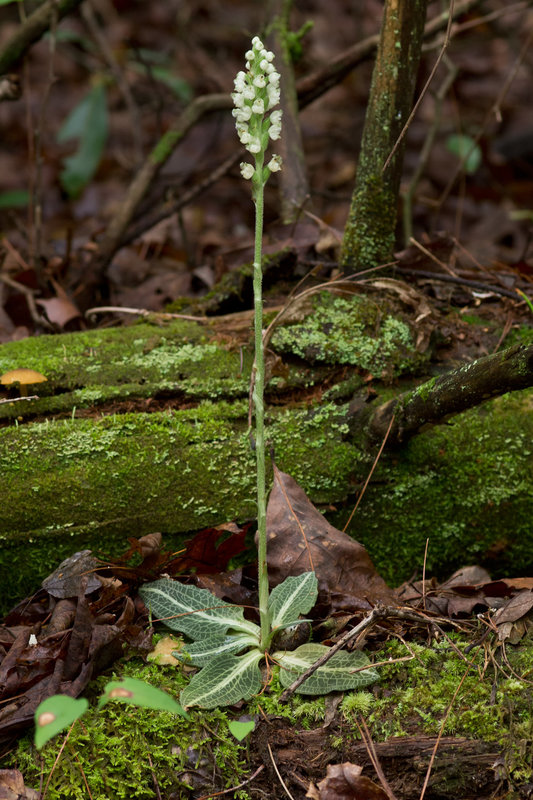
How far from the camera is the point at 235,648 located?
2025 mm

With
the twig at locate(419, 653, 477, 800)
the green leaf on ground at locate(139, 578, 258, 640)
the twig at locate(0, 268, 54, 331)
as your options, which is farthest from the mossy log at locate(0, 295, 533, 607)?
the twig at locate(419, 653, 477, 800)

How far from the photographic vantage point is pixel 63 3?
3986 mm

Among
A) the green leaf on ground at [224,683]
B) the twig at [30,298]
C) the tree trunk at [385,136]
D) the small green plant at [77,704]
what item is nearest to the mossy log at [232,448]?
the tree trunk at [385,136]

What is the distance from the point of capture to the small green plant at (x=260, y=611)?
187 cm

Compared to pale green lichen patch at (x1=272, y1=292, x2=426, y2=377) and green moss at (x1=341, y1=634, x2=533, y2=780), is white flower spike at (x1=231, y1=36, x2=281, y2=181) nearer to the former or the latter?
pale green lichen patch at (x1=272, y1=292, x2=426, y2=377)

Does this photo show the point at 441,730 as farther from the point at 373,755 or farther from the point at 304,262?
the point at 304,262

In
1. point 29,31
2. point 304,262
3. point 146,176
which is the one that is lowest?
point 304,262

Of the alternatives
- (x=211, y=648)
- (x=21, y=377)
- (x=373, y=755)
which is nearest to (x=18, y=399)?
(x=21, y=377)

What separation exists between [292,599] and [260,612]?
12 cm

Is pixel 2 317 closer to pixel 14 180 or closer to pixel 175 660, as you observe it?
pixel 175 660

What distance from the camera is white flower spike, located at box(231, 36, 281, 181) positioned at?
72.4 inches

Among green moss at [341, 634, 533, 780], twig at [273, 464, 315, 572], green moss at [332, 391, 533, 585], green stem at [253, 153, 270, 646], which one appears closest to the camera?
green moss at [341, 634, 533, 780]

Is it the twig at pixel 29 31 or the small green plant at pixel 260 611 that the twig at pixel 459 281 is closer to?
the small green plant at pixel 260 611

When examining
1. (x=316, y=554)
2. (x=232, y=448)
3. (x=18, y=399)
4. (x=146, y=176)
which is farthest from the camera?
(x=146, y=176)
